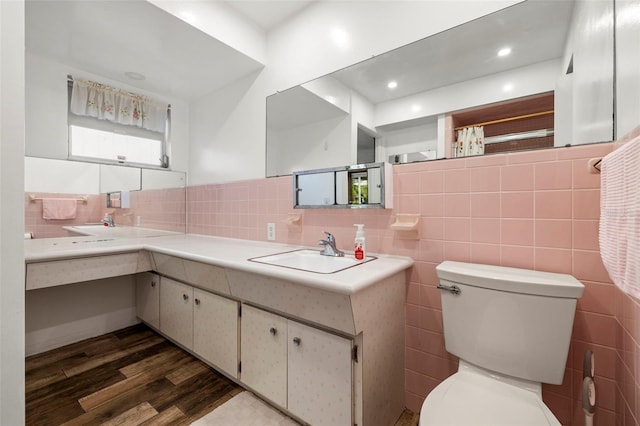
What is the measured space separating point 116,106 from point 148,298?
1.64 metres

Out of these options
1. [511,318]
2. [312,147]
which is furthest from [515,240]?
[312,147]

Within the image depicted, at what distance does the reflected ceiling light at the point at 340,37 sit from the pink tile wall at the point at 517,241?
0.94 m

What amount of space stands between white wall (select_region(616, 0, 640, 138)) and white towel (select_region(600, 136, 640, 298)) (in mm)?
213

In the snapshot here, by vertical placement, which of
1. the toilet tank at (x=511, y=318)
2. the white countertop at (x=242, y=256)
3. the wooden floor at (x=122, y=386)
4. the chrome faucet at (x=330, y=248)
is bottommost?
the wooden floor at (x=122, y=386)

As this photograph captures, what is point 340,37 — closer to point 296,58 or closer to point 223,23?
point 296,58

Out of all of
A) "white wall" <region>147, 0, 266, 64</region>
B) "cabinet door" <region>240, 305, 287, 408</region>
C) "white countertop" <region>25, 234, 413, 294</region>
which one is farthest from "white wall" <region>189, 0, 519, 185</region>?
"cabinet door" <region>240, 305, 287, 408</region>

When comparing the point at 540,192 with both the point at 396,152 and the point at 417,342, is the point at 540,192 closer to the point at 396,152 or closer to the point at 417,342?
the point at 396,152

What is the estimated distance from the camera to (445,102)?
1.39 metres

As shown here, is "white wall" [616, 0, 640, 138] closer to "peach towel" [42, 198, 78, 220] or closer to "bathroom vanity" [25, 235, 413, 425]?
"bathroom vanity" [25, 235, 413, 425]

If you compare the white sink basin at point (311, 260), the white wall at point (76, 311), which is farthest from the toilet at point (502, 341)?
the white wall at point (76, 311)

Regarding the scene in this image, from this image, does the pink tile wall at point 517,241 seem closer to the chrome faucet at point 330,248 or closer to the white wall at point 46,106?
the chrome faucet at point 330,248

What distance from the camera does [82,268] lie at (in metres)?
1.75

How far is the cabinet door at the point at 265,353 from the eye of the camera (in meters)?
1.33

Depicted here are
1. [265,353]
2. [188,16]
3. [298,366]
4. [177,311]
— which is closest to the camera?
[298,366]
